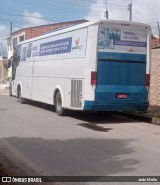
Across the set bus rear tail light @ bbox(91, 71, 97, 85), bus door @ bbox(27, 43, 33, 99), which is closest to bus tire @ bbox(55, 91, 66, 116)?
bus rear tail light @ bbox(91, 71, 97, 85)

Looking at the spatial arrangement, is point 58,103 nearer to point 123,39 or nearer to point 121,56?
point 121,56

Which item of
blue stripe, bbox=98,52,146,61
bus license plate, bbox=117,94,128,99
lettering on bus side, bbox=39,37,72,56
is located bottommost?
bus license plate, bbox=117,94,128,99

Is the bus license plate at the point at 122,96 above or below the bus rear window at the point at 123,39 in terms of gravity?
below

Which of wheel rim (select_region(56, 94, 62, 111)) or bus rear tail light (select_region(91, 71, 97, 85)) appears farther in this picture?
wheel rim (select_region(56, 94, 62, 111))

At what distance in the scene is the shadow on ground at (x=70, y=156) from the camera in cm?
767

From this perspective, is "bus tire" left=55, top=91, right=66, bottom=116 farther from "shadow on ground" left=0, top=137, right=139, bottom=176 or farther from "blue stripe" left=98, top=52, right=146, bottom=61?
"shadow on ground" left=0, top=137, right=139, bottom=176

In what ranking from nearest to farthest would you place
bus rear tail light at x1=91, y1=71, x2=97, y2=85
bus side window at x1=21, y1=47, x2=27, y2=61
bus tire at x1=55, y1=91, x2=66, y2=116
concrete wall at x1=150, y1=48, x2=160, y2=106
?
bus rear tail light at x1=91, y1=71, x2=97, y2=85 < bus tire at x1=55, y1=91, x2=66, y2=116 < concrete wall at x1=150, y1=48, x2=160, y2=106 < bus side window at x1=21, y1=47, x2=27, y2=61

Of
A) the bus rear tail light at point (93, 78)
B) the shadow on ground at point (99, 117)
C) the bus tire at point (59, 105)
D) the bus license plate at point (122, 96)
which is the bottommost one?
the shadow on ground at point (99, 117)

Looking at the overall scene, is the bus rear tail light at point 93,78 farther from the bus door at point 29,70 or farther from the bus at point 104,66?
the bus door at point 29,70

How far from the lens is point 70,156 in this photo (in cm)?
882

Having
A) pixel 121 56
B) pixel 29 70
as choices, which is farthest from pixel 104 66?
pixel 29 70

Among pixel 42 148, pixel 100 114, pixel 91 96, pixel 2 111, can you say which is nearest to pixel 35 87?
pixel 2 111

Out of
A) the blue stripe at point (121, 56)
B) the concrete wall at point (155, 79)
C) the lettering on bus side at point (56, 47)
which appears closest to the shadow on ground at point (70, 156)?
the blue stripe at point (121, 56)

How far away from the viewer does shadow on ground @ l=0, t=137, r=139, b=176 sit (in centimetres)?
767
